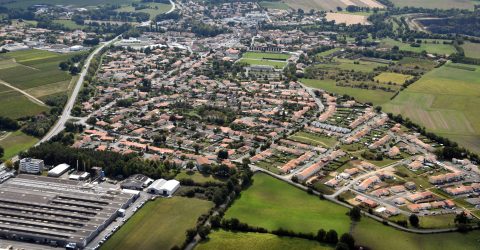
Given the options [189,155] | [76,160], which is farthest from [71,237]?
[189,155]

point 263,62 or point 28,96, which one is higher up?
point 263,62

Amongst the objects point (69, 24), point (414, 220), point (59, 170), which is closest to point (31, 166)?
point (59, 170)

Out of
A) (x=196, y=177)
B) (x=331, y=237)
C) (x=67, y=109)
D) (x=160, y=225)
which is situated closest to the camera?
(x=331, y=237)

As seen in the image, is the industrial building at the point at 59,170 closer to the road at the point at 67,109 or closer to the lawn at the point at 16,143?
the lawn at the point at 16,143

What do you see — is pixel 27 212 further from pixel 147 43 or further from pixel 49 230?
pixel 147 43

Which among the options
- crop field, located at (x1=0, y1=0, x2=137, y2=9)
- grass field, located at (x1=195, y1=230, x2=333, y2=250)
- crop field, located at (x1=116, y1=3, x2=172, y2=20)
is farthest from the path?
crop field, located at (x1=0, y1=0, x2=137, y2=9)

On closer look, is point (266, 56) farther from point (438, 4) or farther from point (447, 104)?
point (438, 4)

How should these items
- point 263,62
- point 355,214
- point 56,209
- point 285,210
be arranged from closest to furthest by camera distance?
point 355,214 → point 56,209 → point 285,210 → point 263,62
